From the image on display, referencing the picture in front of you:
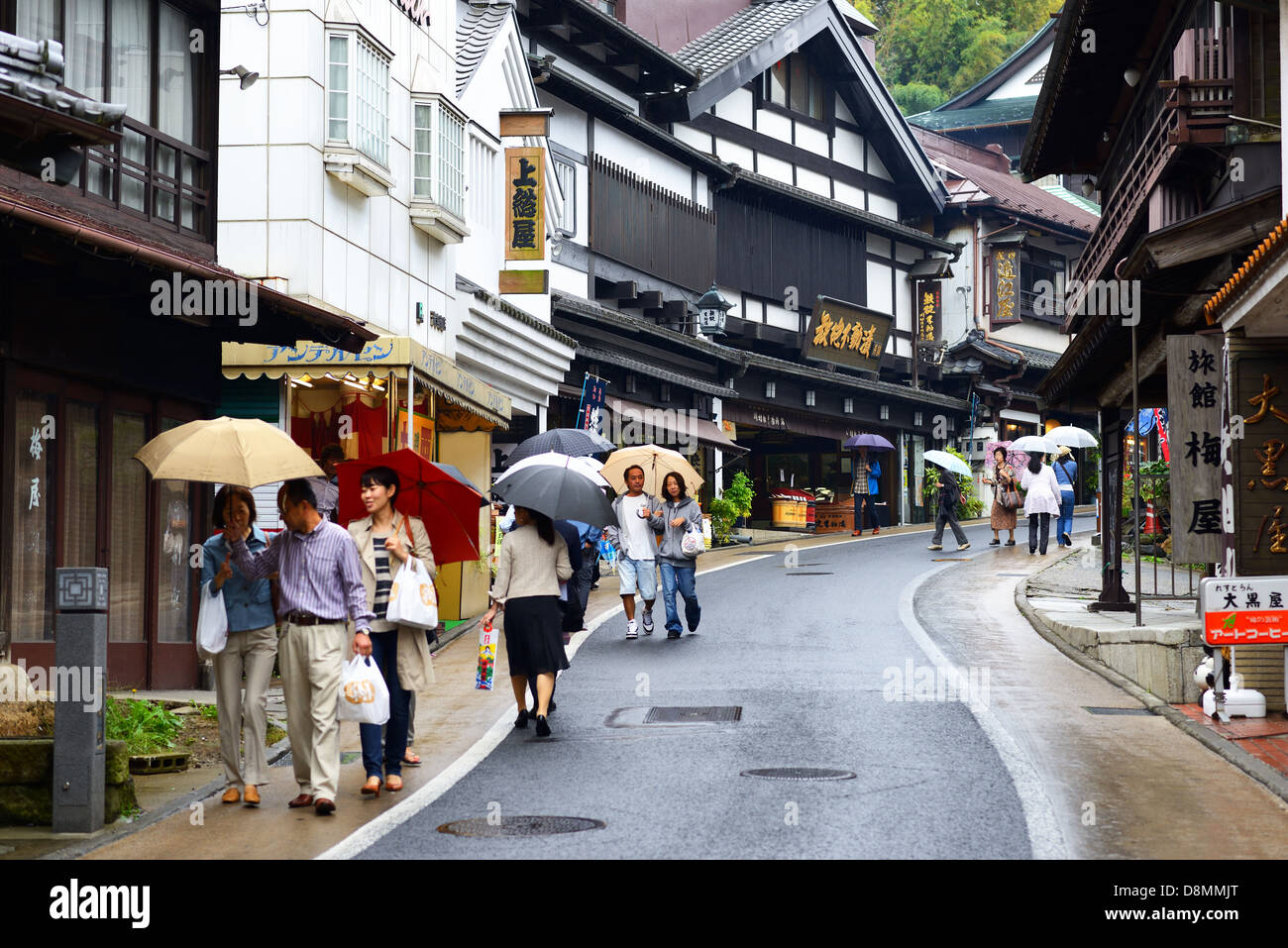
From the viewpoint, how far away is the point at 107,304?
13.1 m

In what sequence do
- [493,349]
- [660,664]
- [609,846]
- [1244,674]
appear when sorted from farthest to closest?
1. [493,349]
2. [660,664]
3. [1244,674]
4. [609,846]

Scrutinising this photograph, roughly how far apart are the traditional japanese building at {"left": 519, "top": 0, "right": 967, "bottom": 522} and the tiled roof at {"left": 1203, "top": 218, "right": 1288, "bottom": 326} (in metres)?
16.6

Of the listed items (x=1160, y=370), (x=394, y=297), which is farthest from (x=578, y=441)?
(x=1160, y=370)

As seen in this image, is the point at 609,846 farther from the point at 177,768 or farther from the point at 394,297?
the point at 394,297

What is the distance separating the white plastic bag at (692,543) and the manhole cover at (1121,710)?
17.2 ft

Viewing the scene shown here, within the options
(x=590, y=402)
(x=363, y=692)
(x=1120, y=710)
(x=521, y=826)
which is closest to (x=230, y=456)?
(x=363, y=692)

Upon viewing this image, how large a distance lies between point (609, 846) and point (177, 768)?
13.5 ft

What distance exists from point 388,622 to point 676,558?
7.61m

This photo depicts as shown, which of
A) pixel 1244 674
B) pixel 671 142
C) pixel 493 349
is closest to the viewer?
pixel 1244 674

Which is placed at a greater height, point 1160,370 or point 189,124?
point 189,124

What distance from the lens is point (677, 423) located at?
3169 cm

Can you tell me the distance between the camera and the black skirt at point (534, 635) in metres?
11.2

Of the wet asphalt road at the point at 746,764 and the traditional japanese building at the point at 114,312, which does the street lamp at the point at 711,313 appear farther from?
the traditional japanese building at the point at 114,312

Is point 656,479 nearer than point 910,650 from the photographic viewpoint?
No
